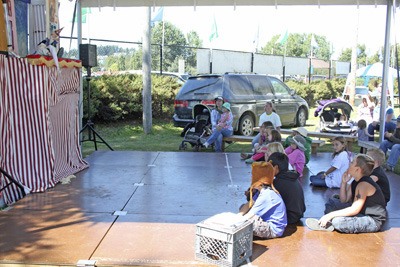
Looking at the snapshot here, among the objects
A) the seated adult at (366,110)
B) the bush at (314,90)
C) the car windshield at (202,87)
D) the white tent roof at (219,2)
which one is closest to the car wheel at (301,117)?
the seated adult at (366,110)

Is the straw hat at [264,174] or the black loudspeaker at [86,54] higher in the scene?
the black loudspeaker at [86,54]

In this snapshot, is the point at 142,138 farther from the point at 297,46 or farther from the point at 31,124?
the point at 297,46

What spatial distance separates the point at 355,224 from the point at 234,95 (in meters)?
8.29

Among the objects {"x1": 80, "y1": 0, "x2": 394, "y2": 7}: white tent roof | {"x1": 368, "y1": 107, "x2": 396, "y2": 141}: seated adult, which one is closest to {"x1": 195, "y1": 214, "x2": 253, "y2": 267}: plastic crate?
{"x1": 80, "y1": 0, "x2": 394, "y2": 7}: white tent roof

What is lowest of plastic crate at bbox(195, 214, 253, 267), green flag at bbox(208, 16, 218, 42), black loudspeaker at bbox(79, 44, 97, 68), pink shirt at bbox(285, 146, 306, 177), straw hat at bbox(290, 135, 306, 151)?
plastic crate at bbox(195, 214, 253, 267)

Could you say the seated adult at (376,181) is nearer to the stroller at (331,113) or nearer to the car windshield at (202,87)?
the car windshield at (202,87)

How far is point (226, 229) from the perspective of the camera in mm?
3984

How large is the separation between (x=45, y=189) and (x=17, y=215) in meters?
1.23

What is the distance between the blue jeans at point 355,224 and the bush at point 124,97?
10.7 meters

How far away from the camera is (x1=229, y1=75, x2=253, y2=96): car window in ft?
43.0

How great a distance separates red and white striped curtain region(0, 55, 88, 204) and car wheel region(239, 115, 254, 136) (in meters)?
6.59

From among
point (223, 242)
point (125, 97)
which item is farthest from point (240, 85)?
point (223, 242)

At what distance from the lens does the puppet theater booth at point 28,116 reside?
607 centimetres

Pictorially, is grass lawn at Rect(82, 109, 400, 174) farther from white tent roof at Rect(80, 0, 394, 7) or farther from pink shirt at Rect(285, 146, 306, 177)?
white tent roof at Rect(80, 0, 394, 7)
